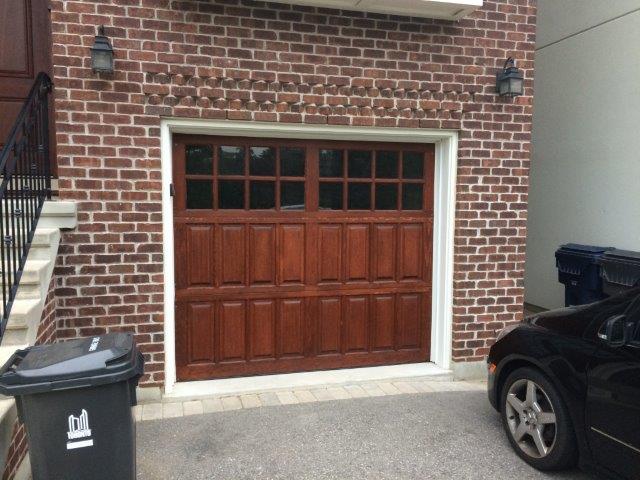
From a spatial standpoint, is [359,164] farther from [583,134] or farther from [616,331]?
[583,134]

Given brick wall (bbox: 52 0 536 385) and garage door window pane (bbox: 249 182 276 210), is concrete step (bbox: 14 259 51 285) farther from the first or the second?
garage door window pane (bbox: 249 182 276 210)

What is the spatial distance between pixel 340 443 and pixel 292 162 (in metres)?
2.47

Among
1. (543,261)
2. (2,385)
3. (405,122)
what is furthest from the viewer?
(543,261)

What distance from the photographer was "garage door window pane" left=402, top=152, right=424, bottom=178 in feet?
16.5

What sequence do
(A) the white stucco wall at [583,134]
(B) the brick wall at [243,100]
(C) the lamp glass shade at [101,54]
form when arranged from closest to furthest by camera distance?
(C) the lamp glass shade at [101,54], (B) the brick wall at [243,100], (A) the white stucco wall at [583,134]

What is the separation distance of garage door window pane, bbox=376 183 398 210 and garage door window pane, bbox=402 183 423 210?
0.09m

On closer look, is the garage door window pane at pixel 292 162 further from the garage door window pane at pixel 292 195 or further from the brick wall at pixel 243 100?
the brick wall at pixel 243 100

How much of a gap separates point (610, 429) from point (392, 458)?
4.52 ft

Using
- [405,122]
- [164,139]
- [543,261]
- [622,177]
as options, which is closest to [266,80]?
[164,139]

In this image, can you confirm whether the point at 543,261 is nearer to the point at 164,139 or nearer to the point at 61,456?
the point at 164,139

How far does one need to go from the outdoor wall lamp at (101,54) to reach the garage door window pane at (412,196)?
2824mm

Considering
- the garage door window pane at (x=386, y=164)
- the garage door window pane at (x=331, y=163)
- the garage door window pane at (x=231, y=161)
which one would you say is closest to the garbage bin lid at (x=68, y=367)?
the garage door window pane at (x=231, y=161)

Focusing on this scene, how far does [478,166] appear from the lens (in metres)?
4.91

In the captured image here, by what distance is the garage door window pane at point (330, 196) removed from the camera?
16.0ft
